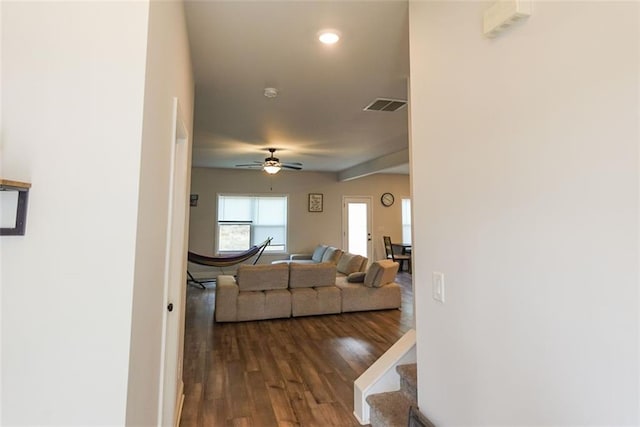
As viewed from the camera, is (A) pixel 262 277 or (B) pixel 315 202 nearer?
(A) pixel 262 277

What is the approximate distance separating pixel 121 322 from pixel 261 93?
98.9 inches

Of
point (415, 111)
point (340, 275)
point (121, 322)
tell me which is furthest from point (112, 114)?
point (340, 275)

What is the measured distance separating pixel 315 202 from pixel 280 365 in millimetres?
5239

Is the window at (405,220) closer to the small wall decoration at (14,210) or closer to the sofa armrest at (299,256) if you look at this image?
the sofa armrest at (299,256)

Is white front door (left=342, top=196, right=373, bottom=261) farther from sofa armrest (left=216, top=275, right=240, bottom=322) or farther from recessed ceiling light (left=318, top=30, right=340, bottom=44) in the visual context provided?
recessed ceiling light (left=318, top=30, right=340, bottom=44)

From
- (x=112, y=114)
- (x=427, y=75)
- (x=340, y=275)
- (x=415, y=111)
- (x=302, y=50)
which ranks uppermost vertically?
(x=302, y=50)

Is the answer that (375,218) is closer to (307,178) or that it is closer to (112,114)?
(307,178)

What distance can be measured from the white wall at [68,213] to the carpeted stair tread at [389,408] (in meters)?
1.43

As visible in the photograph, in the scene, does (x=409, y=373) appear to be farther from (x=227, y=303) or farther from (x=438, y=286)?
(x=227, y=303)

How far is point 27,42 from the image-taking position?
33.9 inches

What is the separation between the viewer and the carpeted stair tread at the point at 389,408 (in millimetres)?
1772

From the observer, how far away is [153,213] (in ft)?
3.70

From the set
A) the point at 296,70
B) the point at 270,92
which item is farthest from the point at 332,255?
the point at 296,70

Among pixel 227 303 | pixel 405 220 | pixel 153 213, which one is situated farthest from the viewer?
pixel 405 220
